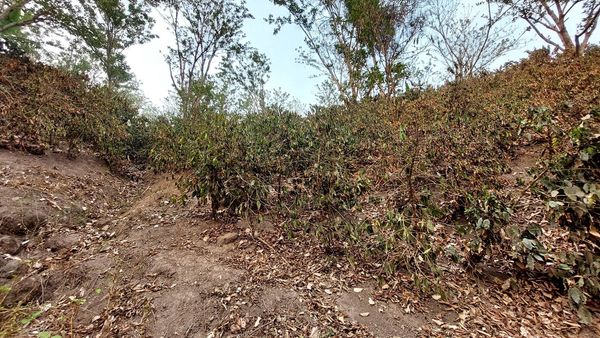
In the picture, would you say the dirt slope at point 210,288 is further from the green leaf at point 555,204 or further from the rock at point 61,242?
the green leaf at point 555,204

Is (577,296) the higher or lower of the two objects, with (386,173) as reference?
lower

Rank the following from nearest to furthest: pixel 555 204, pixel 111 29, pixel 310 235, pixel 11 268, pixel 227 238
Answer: pixel 555 204, pixel 11 268, pixel 227 238, pixel 310 235, pixel 111 29

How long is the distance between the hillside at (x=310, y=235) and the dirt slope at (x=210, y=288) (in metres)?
0.01

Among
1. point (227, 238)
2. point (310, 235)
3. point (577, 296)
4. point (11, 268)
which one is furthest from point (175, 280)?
point (577, 296)

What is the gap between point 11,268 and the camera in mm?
2785

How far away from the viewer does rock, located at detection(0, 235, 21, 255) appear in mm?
2936

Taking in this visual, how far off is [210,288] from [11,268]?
7.25ft

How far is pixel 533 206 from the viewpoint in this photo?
10.6ft

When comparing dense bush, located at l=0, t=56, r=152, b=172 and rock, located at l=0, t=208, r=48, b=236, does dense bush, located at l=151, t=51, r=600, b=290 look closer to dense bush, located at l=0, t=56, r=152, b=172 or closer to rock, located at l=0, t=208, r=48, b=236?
dense bush, located at l=0, t=56, r=152, b=172

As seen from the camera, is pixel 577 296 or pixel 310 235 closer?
pixel 577 296

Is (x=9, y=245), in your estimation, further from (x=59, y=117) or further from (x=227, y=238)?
(x=59, y=117)

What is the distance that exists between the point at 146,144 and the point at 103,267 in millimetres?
5071

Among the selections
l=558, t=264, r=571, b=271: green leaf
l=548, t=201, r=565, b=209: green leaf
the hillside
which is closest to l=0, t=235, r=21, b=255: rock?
the hillside

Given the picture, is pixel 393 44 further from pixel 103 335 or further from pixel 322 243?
pixel 103 335
